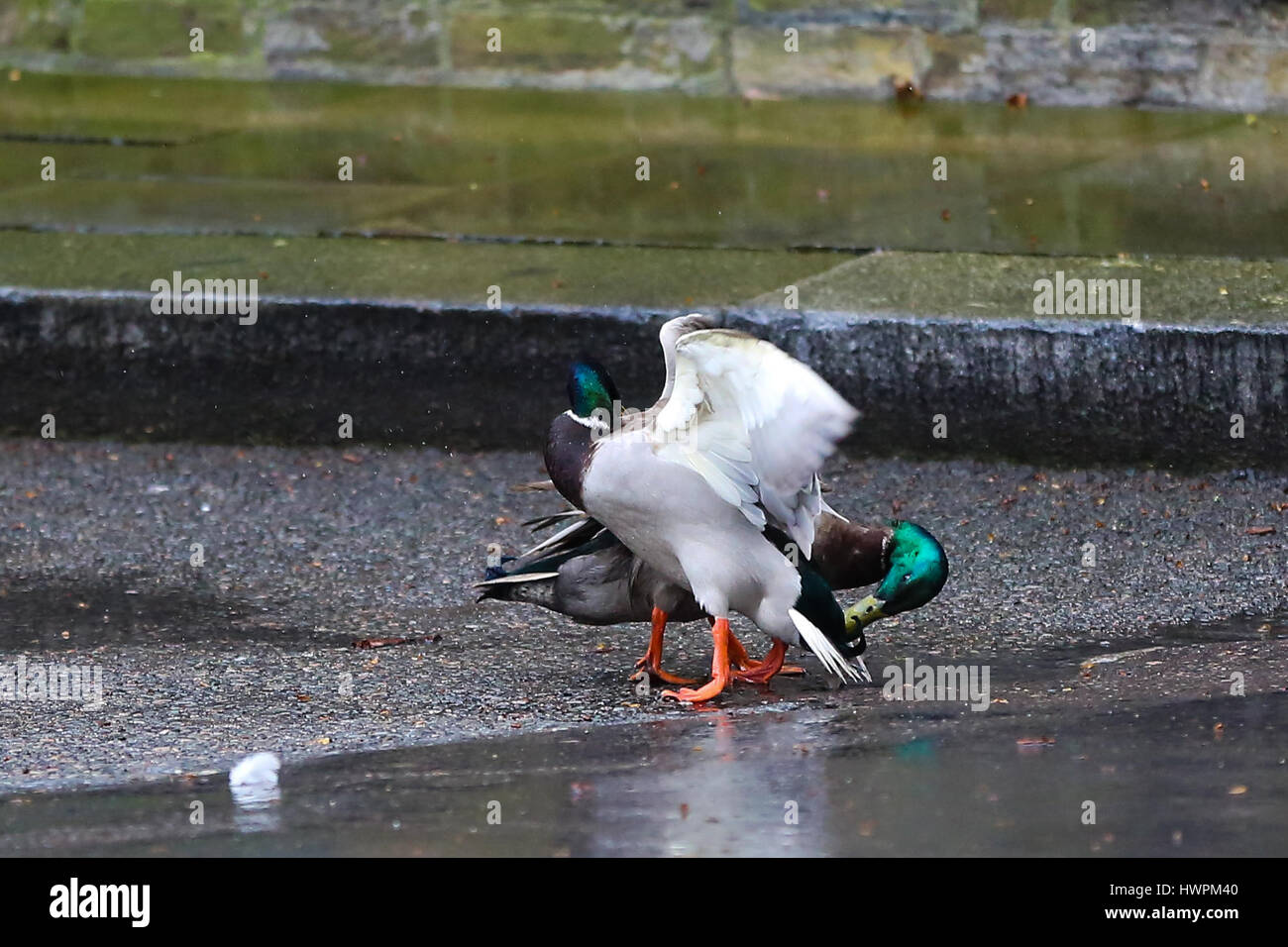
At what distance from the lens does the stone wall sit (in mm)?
8359

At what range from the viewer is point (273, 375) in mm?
5969

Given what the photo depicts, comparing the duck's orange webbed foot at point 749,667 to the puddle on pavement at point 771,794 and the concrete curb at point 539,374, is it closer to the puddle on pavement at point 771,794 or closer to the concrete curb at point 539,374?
the puddle on pavement at point 771,794

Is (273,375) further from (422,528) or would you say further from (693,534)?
(693,534)

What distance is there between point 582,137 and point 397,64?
49.4 inches

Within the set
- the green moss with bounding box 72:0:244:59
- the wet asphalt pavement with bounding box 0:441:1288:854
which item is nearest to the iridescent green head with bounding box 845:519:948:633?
the wet asphalt pavement with bounding box 0:441:1288:854

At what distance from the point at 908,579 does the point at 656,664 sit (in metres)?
0.58

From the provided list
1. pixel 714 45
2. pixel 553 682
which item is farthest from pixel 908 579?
pixel 714 45

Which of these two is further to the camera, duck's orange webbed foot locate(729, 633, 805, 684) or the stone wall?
the stone wall

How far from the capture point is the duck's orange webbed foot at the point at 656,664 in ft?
14.0

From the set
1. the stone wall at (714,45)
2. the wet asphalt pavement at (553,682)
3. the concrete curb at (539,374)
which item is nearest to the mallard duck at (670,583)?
the wet asphalt pavement at (553,682)

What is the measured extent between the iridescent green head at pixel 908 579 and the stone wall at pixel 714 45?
4597 millimetres

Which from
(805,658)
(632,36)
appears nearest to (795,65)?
(632,36)

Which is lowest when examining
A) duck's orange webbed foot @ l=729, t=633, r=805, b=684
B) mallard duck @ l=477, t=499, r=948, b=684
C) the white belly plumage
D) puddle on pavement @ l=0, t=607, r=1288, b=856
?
duck's orange webbed foot @ l=729, t=633, r=805, b=684

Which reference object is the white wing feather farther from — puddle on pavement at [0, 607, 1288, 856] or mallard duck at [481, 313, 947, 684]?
puddle on pavement at [0, 607, 1288, 856]
